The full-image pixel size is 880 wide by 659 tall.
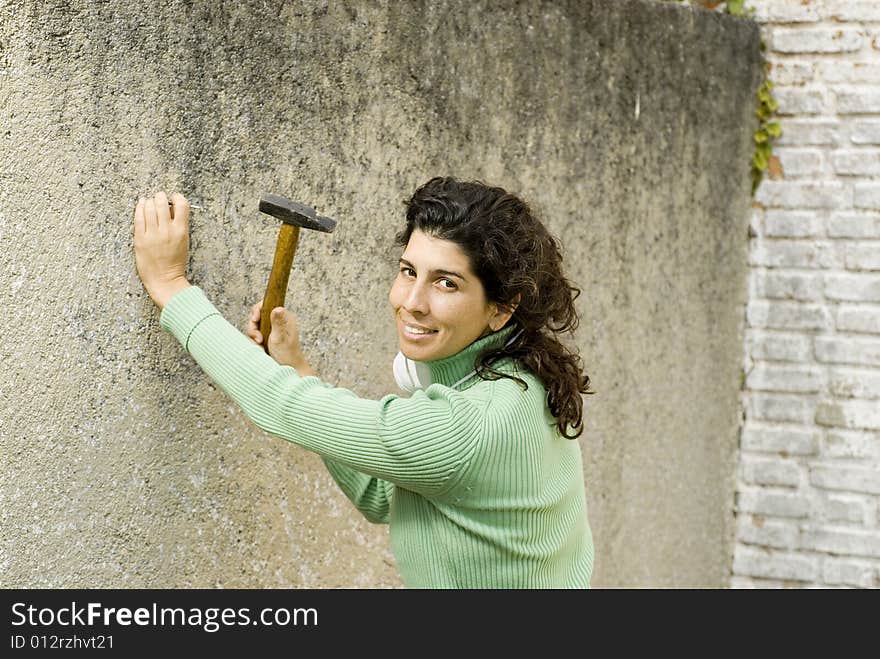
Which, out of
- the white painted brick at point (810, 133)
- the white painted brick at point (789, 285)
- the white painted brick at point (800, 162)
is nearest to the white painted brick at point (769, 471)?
the white painted brick at point (789, 285)

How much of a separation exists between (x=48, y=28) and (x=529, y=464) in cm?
115

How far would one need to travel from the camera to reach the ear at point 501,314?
2.46m

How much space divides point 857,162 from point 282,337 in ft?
8.86

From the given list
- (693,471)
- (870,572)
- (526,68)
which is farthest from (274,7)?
(870,572)

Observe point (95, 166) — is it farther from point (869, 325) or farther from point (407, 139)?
point (869, 325)

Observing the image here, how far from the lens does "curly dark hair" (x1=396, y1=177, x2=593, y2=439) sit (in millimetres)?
2381

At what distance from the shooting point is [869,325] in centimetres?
454

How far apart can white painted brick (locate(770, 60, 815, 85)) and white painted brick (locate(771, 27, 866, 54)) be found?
0.15 feet

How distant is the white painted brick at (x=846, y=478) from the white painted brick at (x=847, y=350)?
14.9 inches

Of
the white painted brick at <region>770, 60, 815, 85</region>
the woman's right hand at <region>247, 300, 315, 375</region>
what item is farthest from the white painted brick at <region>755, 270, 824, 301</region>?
the woman's right hand at <region>247, 300, 315, 375</region>

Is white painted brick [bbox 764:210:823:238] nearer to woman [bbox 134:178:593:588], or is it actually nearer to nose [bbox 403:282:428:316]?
woman [bbox 134:178:593:588]

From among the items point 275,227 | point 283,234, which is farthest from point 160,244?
point 275,227

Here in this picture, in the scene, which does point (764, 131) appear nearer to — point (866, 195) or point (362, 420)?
point (866, 195)

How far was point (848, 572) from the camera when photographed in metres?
4.64
